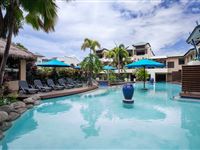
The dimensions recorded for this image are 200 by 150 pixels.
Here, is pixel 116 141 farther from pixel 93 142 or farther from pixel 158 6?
pixel 158 6

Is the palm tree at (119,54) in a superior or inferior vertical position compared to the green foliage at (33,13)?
superior

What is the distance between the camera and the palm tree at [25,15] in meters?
6.76

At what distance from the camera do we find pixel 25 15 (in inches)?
317

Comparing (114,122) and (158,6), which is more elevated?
(158,6)

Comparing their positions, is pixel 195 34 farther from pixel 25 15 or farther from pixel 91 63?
pixel 91 63

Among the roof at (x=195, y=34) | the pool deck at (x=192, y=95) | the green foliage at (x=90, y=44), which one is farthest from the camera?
the green foliage at (x=90, y=44)

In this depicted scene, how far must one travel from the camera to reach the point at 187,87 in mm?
11312

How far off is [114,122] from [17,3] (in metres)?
5.87

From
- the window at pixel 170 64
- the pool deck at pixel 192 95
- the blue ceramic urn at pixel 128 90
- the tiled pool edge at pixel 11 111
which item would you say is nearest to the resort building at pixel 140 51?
the window at pixel 170 64

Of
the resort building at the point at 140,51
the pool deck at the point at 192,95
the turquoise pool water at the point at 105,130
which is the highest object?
the resort building at the point at 140,51

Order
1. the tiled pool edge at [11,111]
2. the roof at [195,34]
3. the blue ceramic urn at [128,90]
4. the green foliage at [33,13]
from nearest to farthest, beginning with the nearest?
the tiled pool edge at [11,111] → the green foliage at [33,13] → the blue ceramic urn at [128,90] → the roof at [195,34]

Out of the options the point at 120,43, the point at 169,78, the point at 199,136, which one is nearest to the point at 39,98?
the point at 199,136

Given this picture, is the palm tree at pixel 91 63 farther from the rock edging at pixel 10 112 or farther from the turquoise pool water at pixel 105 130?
the turquoise pool water at pixel 105 130

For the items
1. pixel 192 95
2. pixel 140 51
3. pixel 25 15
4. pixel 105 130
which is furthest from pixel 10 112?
pixel 140 51
